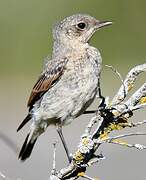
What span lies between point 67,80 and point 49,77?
0.88ft

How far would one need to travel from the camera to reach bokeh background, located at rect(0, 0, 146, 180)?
1190 cm

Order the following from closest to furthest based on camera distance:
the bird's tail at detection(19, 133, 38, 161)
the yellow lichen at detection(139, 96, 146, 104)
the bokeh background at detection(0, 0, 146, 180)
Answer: the yellow lichen at detection(139, 96, 146, 104), the bird's tail at detection(19, 133, 38, 161), the bokeh background at detection(0, 0, 146, 180)

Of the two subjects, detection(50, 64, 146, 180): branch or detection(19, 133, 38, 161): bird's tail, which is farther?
detection(19, 133, 38, 161): bird's tail

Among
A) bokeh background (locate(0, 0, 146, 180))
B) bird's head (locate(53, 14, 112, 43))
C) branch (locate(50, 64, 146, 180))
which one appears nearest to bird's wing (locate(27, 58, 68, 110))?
bird's head (locate(53, 14, 112, 43))

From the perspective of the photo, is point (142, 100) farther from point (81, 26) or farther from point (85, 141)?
point (81, 26)

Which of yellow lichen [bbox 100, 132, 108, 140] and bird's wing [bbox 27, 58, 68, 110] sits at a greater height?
yellow lichen [bbox 100, 132, 108, 140]

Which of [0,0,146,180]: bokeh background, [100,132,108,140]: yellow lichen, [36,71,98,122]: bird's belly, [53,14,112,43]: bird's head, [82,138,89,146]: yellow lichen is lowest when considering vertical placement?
[0,0,146,180]: bokeh background

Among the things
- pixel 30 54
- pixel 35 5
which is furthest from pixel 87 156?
pixel 35 5

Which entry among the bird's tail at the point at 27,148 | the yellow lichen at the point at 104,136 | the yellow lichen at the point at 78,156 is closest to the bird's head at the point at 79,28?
the bird's tail at the point at 27,148

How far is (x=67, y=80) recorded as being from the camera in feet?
25.3

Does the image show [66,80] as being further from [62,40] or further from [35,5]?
[35,5]

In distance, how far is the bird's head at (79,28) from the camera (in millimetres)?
8094

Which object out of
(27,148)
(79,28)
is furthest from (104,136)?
(27,148)

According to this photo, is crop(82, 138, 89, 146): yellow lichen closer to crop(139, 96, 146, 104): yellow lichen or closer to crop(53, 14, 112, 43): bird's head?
crop(139, 96, 146, 104): yellow lichen
